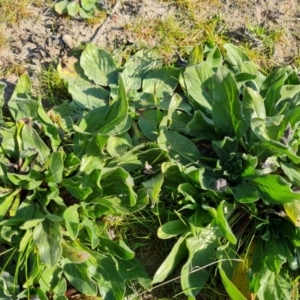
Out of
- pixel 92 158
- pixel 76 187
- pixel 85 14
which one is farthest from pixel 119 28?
pixel 76 187

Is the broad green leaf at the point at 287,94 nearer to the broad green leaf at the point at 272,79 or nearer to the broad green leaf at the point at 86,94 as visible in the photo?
the broad green leaf at the point at 272,79

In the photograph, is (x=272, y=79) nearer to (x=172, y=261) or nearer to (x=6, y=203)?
(x=172, y=261)

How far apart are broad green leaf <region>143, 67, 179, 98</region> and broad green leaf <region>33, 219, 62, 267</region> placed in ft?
3.34

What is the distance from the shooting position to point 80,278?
2873 millimetres

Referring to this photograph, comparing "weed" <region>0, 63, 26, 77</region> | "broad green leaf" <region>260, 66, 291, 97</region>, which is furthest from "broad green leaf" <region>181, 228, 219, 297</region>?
"weed" <region>0, 63, 26, 77</region>

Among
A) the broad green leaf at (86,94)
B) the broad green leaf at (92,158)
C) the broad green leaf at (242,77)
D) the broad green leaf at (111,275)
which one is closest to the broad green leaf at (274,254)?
the broad green leaf at (111,275)

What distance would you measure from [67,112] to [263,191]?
1.22 metres

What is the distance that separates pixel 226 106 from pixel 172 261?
902mm

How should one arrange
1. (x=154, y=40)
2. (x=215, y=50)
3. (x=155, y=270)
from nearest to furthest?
1. (x=155, y=270)
2. (x=215, y=50)
3. (x=154, y=40)

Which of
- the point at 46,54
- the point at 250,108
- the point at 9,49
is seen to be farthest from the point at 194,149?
the point at 9,49

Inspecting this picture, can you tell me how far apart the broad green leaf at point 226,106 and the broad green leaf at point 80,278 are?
3.54 ft

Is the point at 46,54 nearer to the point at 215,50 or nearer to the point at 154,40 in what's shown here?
the point at 154,40

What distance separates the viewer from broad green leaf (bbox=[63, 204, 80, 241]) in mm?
2762

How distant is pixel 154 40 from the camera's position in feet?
11.7
